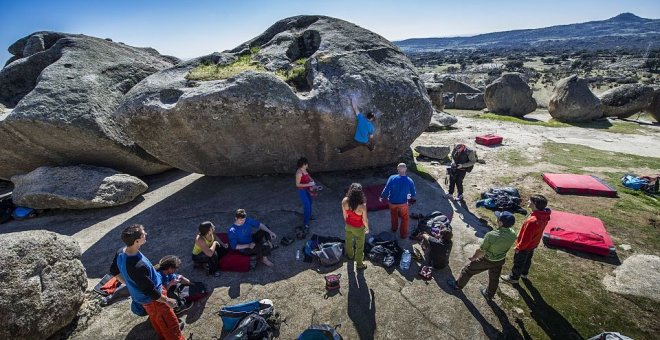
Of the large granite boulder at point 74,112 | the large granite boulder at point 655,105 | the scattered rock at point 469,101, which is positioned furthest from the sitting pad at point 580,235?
the scattered rock at point 469,101

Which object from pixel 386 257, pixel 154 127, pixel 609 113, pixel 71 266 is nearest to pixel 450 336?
pixel 386 257

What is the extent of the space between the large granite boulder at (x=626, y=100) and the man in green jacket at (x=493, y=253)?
78.1ft

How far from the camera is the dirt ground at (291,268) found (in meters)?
6.02

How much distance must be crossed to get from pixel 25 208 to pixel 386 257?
38.3 feet

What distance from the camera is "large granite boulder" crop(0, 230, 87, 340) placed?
204 inches

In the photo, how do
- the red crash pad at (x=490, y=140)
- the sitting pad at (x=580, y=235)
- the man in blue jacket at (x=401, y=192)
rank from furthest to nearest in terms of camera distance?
the red crash pad at (x=490, y=140)
the man in blue jacket at (x=401, y=192)
the sitting pad at (x=580, y=235)

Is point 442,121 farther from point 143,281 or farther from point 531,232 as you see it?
point 143,281

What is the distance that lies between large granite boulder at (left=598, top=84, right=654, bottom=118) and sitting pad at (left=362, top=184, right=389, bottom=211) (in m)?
21.5

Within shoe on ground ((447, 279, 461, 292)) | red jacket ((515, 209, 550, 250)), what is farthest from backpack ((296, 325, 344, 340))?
red jacket ((515, 209, 550, 250))

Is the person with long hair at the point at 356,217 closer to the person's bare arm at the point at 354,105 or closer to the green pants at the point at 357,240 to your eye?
the green pants at the point at 357,240

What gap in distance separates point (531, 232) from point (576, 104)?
20753 mm

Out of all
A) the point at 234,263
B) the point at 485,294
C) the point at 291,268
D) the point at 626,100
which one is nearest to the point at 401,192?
the point at 485,294

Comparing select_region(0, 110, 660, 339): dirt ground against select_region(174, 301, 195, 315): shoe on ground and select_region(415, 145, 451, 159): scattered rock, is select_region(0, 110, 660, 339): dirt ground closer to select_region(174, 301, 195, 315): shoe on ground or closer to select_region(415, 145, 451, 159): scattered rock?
select_region(174, 301, 195, 315): shoe on ground

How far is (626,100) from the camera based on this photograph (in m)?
22.5
